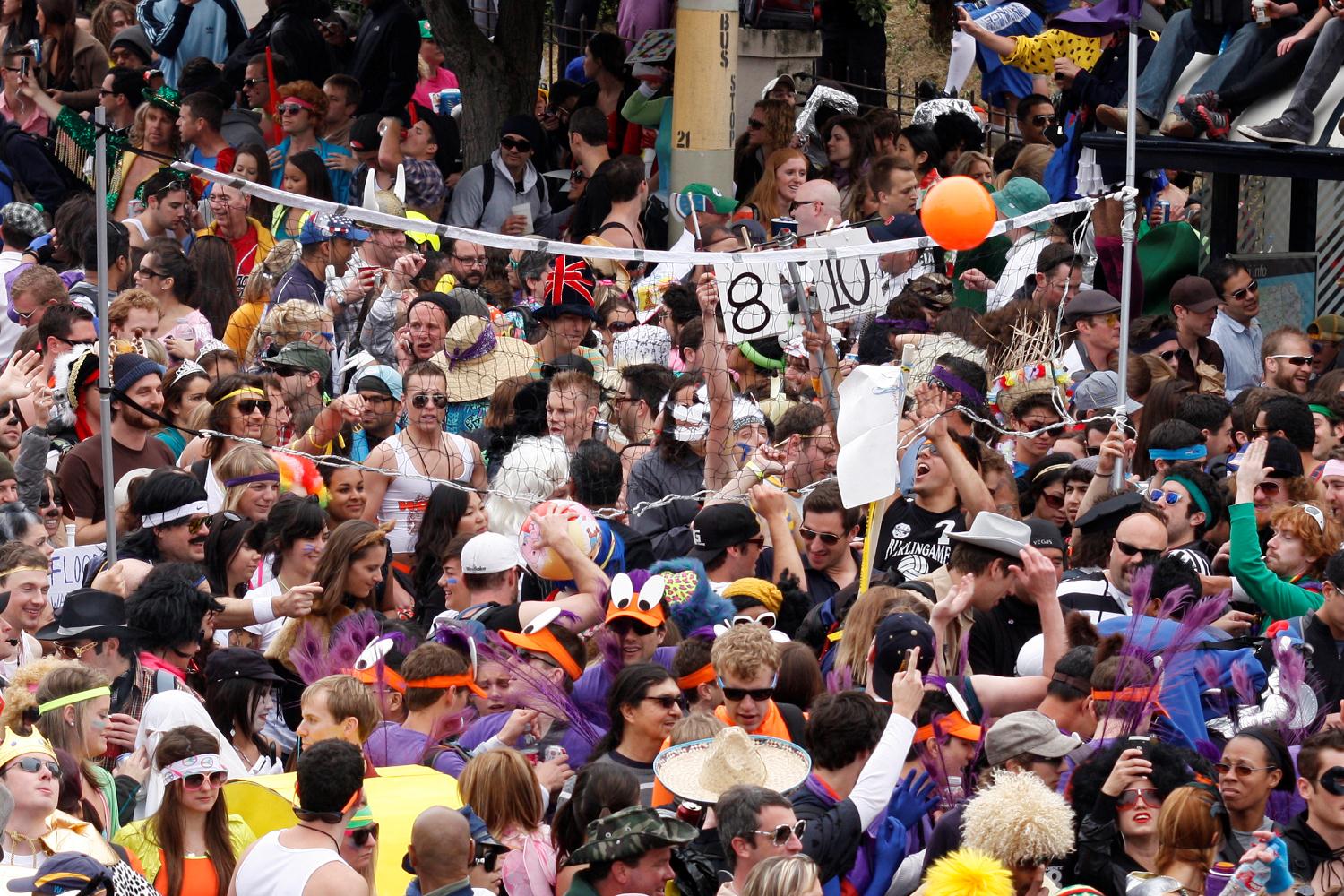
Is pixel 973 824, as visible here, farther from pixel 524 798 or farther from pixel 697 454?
pixel 697 454

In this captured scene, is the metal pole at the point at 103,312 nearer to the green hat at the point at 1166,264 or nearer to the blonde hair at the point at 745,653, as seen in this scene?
the blonde hair at the point at 745,653

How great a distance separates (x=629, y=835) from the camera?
17.9 feet

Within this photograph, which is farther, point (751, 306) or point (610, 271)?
point (610, 271)

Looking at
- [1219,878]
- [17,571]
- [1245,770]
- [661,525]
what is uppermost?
[17,571]

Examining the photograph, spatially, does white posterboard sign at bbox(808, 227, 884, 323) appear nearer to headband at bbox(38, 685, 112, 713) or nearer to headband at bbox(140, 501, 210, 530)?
headband at bbox(140, 501, 210, 530)

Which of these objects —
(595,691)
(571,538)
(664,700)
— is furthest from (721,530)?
Answer: (664,700)

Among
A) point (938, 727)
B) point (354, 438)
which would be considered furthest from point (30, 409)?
point (938, 727)

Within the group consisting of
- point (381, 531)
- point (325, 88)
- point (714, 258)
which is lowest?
point (381, 531)

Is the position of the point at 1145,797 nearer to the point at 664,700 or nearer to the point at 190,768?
the point at 664,700

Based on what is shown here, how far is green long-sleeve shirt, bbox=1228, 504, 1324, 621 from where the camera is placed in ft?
25.0

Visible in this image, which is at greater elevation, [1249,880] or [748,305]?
[748,305]

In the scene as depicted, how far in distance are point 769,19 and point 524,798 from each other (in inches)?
457

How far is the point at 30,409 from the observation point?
980cm

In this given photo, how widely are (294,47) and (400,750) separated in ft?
35.1
